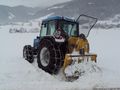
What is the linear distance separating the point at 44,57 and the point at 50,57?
1.87 ft

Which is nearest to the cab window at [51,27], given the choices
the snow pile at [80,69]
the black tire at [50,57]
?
the black tire at [50,57]

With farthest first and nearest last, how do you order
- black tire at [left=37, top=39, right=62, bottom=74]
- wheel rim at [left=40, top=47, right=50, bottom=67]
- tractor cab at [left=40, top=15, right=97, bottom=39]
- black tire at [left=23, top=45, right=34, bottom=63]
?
black tire at [left=23, top=45, right=34, bottom=63]
tractor cab at [left=40, top=15, right=97, bottom=39]
wheel rim at [left=40, top=47, right=50, bottom=67]
black tire at [left=37, top=39, right=62, bottom=74]

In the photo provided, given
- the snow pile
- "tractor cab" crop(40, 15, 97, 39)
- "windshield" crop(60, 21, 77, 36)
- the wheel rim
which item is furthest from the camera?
"windshield" crop(60, 21, 77, 36)

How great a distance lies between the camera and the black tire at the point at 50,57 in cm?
852

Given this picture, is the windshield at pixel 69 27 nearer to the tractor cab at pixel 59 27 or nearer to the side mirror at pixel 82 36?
the tractor cab at pixel 59 27

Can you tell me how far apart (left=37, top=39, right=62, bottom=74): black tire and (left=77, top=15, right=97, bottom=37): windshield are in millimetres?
1526

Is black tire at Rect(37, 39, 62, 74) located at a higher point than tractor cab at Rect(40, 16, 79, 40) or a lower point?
lower

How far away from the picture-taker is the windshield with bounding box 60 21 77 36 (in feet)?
30.5

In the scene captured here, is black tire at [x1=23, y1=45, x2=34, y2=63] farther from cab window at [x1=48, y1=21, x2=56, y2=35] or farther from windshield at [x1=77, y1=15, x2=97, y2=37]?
windshield at [x1=77, y1=15, x2=97, y2=37]

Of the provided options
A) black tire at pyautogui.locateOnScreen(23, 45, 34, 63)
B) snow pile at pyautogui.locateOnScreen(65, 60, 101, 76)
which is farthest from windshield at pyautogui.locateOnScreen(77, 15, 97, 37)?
black tire at pyautogui.locateOnScreen(23, 45, 34, 63)

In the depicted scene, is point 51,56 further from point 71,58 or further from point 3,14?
point 3,14

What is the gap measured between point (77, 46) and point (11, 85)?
2.53 metres

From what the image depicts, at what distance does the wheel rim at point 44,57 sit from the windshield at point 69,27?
3.08 ft

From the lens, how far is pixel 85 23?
9.44 m
